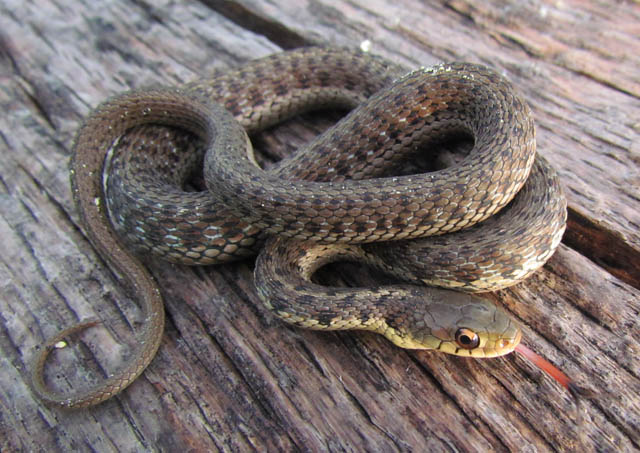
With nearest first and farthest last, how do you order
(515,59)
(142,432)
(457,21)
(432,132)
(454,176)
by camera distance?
(142,432) → (454,176) → (432,132) → (515,59) → (457,21)

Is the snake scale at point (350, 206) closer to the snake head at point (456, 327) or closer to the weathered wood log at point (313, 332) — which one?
the snake head at point (456, 327)

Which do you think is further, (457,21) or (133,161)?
(457,21)

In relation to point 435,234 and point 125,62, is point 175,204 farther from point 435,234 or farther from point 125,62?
point 125,62

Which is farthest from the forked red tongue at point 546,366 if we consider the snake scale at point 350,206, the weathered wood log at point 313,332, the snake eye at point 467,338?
the snake eye at point 467,338

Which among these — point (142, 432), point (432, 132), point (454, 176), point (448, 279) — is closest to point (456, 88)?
point (432, 132)

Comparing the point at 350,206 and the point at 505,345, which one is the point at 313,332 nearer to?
the point at 350,206

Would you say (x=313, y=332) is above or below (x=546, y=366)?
below

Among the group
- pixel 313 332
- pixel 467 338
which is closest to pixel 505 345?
pixel 467 338
